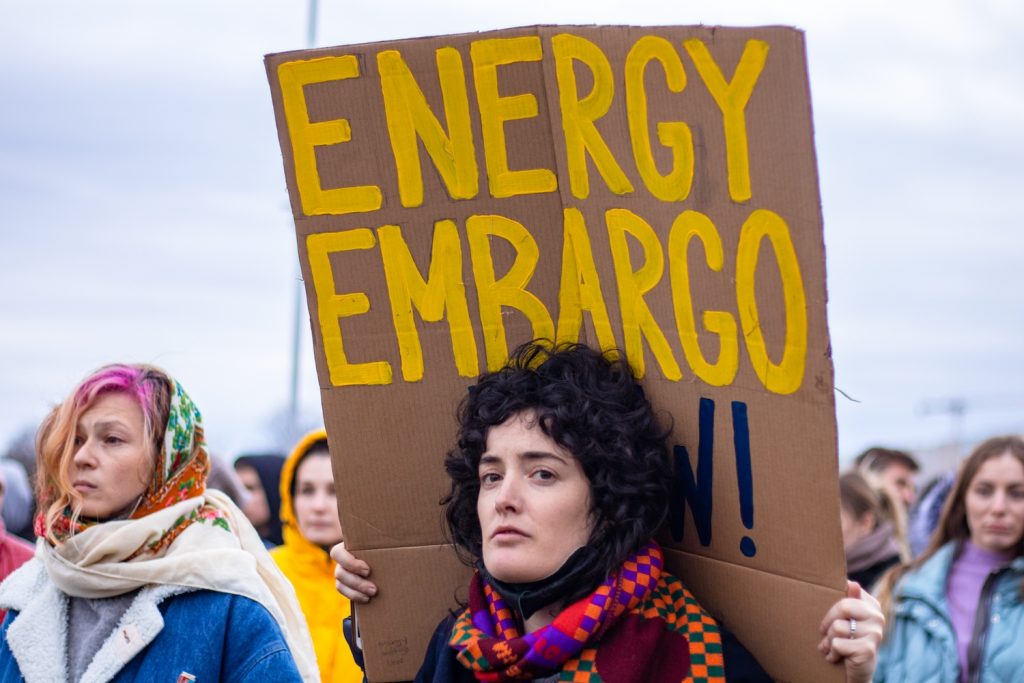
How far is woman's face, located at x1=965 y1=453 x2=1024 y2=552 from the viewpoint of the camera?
5066 millimetres

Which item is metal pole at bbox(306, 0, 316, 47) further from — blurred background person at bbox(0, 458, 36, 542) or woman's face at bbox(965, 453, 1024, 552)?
woman's face at bbox(965, 453, 1024, 552)

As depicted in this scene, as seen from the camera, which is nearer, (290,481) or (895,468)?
(290,481)

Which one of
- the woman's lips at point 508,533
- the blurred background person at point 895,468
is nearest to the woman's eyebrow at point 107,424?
the woman's lips at point 508,533

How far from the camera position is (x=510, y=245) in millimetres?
2945

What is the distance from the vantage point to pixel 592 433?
279 centimetres

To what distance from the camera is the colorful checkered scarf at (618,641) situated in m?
2.61

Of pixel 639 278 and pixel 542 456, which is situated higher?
pixel 639 278

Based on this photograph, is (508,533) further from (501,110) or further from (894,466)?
(894,466)

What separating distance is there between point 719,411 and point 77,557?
1780 millimetres

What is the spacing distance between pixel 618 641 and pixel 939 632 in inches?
108

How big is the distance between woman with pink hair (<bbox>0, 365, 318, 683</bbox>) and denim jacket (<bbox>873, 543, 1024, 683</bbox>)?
251 centimetres

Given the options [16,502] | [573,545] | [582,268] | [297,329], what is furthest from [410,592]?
[297,329]

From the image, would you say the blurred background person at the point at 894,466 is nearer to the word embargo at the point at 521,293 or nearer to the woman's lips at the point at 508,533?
the word embargo at the point at 521,293

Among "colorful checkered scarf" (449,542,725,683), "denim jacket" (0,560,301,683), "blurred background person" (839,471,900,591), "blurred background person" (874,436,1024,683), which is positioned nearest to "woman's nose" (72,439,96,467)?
"denim jacket" (0,560,301,683)
